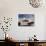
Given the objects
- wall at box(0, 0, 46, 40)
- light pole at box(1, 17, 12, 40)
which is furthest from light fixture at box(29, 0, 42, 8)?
light pole at box(1, 17, 12, 40)

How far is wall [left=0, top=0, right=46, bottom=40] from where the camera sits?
4762 millimetres

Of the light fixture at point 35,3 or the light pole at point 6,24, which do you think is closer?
the light pole at point 6,24

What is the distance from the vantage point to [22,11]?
15.8 feet

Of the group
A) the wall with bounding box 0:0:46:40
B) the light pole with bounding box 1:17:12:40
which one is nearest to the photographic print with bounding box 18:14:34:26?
the wall with bounding box 0:0:46:40

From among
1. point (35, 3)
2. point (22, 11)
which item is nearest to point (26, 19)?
point (22, 11)

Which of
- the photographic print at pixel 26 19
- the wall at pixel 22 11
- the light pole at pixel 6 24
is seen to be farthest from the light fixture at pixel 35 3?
the light pole at pixel 6 24

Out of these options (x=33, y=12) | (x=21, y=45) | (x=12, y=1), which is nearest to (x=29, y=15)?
(x=33, y=12)

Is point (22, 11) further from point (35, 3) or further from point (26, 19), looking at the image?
point (35, 3)

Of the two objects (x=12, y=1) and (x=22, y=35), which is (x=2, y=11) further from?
(x=22, y=35)

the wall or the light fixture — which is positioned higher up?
the light fixture

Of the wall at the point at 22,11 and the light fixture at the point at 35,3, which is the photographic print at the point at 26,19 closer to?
the wall at the point at 22,11

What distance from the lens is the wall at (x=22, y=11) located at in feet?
15.6

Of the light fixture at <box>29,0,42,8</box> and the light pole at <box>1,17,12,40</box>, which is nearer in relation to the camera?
the light pole at <box>1,17,12,40</box>

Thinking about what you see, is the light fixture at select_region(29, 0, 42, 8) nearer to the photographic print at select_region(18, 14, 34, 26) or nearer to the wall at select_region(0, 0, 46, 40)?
the wall at select_region(0, 0, 46, 40)
